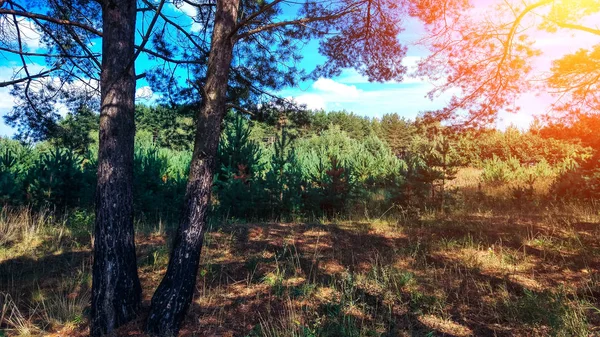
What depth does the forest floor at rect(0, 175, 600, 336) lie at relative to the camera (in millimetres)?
3777

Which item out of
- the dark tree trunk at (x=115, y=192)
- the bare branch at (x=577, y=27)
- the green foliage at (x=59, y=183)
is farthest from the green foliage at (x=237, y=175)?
the bare branch at (x=577, y=27)

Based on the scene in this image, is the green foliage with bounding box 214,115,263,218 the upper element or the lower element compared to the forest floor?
upper

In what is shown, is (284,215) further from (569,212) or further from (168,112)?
(569,212)

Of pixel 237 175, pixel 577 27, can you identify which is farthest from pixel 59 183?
pixel 577 27

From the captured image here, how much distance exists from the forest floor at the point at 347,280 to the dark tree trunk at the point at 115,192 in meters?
0.31

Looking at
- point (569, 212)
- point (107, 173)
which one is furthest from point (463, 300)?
point (569, 212)

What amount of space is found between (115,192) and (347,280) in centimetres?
309

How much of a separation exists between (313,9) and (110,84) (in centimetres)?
309

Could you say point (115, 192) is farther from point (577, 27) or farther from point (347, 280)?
point (577, 27)

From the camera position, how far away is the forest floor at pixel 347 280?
149 inches

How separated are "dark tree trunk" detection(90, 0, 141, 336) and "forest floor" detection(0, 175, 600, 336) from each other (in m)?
0.31

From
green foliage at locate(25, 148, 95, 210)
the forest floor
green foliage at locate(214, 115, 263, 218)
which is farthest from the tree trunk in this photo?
green foliage at locate(25, 148, 95, 210)

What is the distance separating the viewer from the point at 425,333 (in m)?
3.58

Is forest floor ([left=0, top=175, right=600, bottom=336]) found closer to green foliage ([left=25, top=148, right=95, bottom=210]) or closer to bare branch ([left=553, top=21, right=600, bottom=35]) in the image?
green foliage ([left=25, top=148, right=95, bottom=210])
